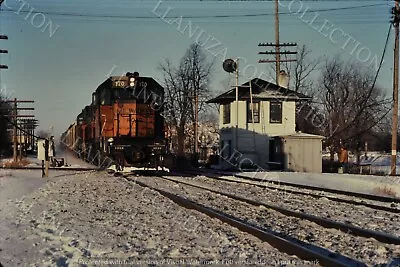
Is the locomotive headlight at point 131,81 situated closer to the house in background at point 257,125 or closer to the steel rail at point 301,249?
the steel rail at point 301,249

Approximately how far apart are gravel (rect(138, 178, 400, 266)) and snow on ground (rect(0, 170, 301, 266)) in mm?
936

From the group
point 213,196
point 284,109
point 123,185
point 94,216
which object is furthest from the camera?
point 284,109

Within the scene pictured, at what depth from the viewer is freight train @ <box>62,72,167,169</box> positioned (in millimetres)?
22422

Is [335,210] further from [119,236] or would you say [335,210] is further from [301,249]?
[119,236]

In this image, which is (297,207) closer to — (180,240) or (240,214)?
(240,214)

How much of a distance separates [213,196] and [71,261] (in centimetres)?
883

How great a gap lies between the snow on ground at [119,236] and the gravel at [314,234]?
936 millimetres

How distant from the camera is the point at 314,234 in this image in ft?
29.1

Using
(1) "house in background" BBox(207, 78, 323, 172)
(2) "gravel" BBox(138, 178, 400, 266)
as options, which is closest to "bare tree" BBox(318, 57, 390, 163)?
(1) "house in background" BBox(207, 78, 323, 172)

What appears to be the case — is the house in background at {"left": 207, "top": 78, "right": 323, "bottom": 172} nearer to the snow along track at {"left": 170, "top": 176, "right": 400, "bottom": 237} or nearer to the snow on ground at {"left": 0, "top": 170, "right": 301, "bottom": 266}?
the snow along track at {"left": 170, "top": 176, "right": 400, "bottom": 237}

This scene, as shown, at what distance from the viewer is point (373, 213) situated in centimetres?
1216

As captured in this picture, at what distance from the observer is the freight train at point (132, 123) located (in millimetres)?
22422

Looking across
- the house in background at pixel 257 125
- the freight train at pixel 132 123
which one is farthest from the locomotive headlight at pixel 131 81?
the house in background at pixel 257 125

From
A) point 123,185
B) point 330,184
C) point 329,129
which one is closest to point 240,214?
point 123,185
